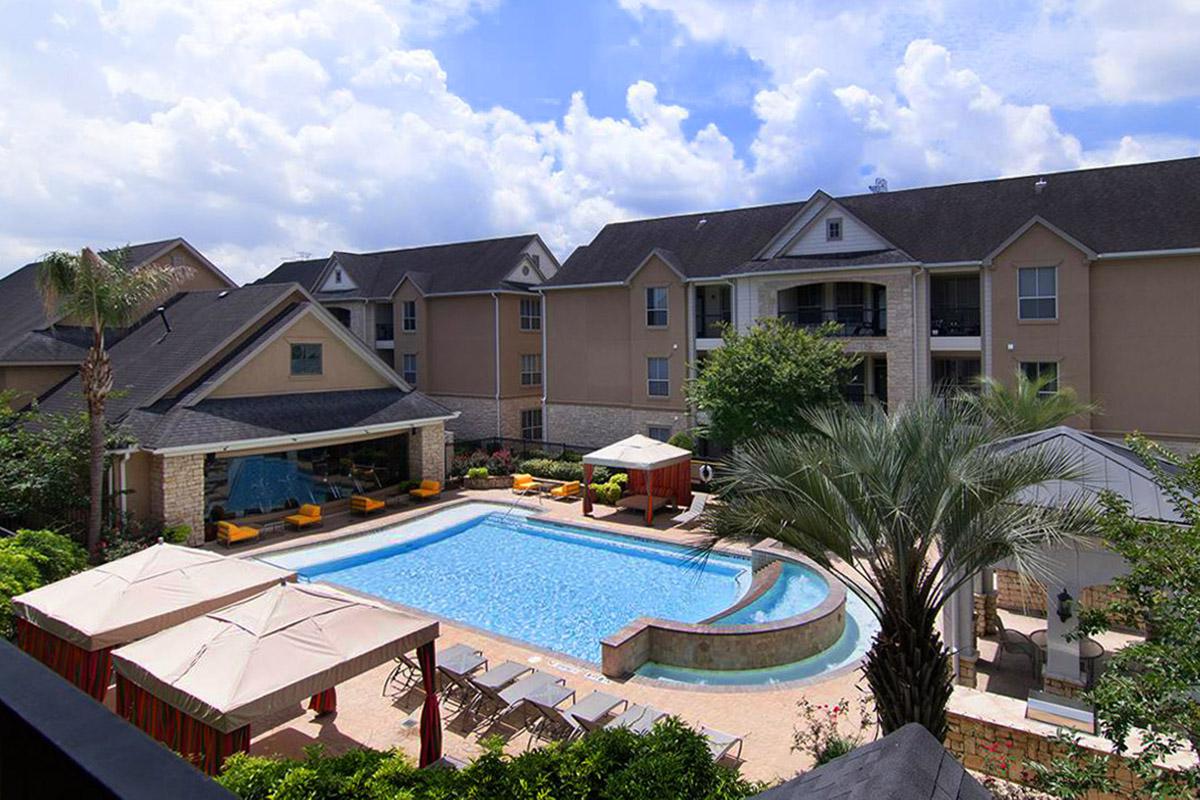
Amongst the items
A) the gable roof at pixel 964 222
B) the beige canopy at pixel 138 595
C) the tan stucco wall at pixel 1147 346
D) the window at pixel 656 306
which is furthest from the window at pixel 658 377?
the beige canopy at pixel 138 595

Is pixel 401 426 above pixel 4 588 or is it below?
above

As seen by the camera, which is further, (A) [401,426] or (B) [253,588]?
(A) [401,426]

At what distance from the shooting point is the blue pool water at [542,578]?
680 inches

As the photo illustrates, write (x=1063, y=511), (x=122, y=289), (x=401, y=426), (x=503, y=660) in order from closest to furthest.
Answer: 1. (x=1063, y=511)
2. (x=503, y=660)
3. (x=122, y=289)
4. (x=401, y=426)

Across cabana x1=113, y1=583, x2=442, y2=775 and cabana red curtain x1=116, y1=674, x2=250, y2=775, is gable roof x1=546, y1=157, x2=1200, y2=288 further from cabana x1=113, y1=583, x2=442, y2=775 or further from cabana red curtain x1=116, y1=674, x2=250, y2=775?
cabana red curtain x1=116, y1=674, x2=250, y2=775

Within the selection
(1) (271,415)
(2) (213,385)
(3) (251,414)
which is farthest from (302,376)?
(2) (213,385)

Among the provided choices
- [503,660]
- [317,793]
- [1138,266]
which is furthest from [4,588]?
[1138,266]

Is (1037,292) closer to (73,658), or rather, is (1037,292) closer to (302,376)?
(302,376)

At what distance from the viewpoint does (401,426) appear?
2716 centimetres

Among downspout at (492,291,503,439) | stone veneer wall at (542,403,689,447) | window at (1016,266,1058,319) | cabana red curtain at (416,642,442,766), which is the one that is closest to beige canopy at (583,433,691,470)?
stone veneer wall at (542,403,689,447)

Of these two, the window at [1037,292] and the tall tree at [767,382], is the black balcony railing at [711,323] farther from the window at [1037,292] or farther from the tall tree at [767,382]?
the window at [1037,292]

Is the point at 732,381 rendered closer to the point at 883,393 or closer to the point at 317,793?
the point at 883,393

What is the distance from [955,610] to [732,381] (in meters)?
13.4

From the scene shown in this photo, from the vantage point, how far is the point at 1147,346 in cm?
2391
